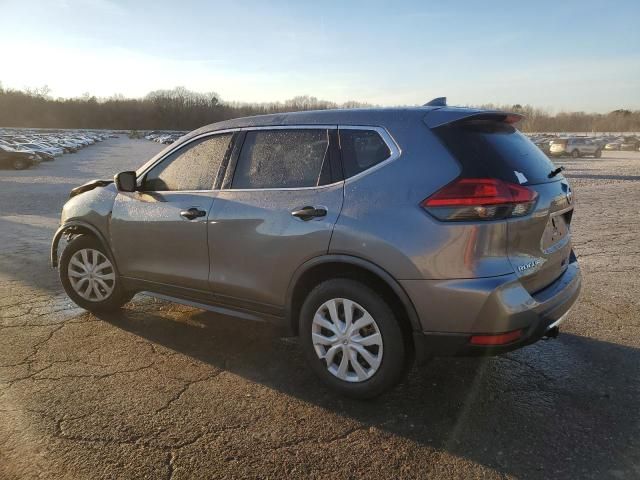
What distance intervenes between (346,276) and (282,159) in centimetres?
93

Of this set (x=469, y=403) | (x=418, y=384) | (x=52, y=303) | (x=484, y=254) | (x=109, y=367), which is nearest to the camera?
(x=484, y=254)

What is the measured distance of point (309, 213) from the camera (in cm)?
309

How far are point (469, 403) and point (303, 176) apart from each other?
5.70ft

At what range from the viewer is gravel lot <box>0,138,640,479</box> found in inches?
98.9

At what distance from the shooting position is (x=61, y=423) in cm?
287

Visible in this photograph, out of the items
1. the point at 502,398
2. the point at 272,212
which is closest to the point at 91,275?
the point at 272,212

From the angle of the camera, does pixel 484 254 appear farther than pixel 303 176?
No

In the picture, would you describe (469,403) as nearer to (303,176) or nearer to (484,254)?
(484,254)

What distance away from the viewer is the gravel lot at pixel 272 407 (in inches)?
98.9

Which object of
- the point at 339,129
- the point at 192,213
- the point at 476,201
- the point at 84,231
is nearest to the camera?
the point at 476,201

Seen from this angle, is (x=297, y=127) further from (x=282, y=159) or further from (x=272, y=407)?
(x=272, y=407)

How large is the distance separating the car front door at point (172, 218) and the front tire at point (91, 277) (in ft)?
0.83

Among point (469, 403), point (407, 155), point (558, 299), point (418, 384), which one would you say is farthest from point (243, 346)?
point (558, 299)

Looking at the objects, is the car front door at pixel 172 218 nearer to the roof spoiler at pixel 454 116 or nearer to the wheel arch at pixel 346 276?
the wheel arch at pixel 346 276
